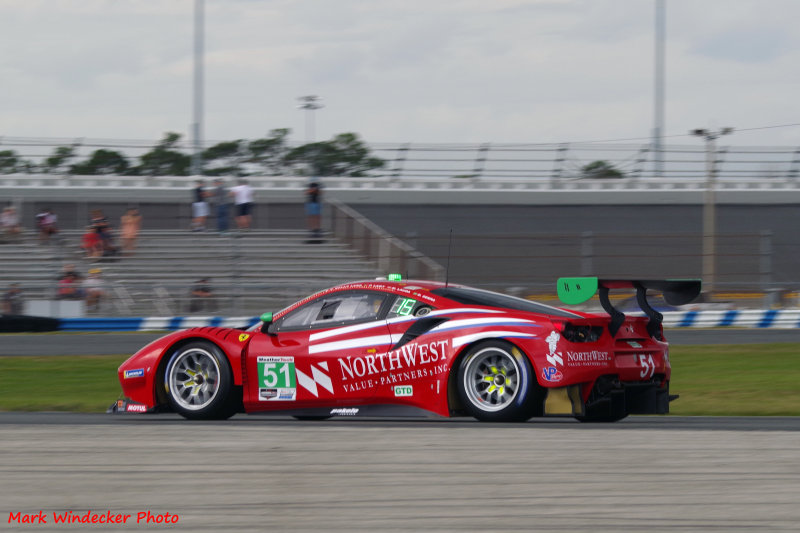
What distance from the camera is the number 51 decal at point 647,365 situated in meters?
8.18

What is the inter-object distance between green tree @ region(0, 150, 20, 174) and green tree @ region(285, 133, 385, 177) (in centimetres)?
677

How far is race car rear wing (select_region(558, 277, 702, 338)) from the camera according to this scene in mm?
7836

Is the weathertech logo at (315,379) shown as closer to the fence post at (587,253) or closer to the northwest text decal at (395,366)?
the northwest text decal at (395,366)

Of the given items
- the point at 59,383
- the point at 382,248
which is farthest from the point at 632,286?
the point at 382,248

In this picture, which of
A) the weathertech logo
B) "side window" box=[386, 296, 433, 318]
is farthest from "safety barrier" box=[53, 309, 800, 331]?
"side window" box=[386, 296, 433, 318]

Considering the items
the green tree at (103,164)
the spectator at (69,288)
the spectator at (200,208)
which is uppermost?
the green tree at (103,164)

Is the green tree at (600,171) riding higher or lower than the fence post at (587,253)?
higher

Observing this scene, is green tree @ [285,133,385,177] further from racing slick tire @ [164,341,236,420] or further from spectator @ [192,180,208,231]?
racing slick tire @ [164,341,236,420]

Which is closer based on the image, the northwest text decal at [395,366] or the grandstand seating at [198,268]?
the northwest text decal at [395,366]

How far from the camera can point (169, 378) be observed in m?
8.64

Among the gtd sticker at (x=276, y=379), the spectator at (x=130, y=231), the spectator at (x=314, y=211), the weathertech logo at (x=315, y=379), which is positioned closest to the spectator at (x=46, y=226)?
the spectator at (x=130, y=231)

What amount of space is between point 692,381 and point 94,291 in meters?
13.0

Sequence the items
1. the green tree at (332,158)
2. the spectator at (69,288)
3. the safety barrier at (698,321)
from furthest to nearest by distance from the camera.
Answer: the green tree at (332,158) → the spectator at (69,288) → the safety barrier at (698,321)

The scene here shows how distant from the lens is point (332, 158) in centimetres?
3009
